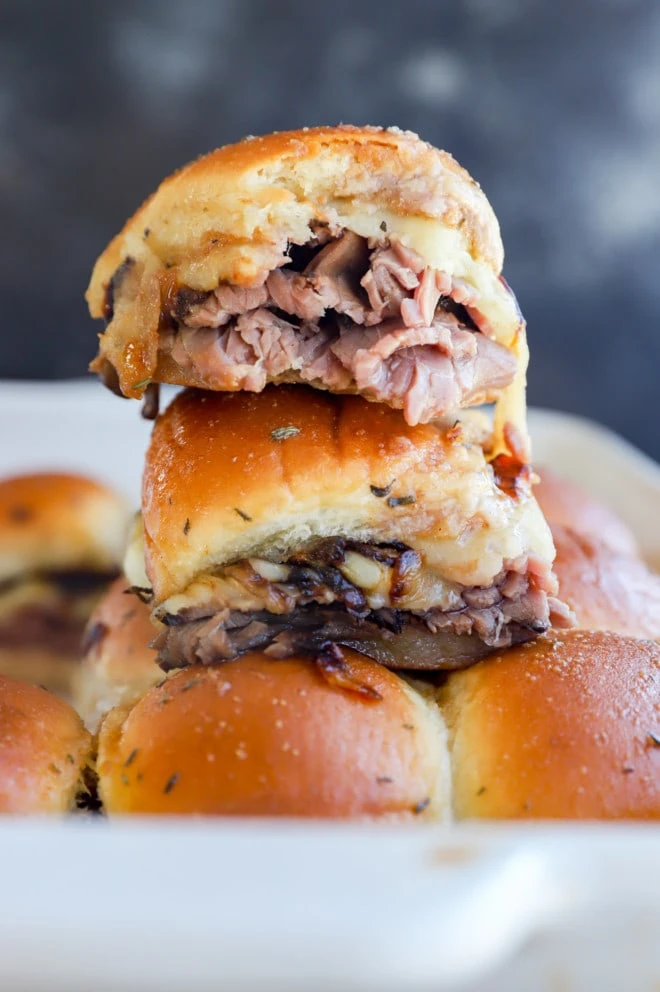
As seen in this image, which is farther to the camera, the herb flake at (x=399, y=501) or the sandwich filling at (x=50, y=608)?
the sandwich filling at (x=50, y=608)

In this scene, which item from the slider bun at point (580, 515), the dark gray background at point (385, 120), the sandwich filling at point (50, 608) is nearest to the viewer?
the slider bun at point (580, 515)

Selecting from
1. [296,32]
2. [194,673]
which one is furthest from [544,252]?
[194,673]

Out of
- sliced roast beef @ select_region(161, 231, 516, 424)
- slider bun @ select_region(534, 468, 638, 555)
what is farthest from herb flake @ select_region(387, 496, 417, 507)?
slider bun @ select_region(534, 468, 638, 555)

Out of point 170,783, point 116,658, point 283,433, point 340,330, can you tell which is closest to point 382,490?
point 283,433

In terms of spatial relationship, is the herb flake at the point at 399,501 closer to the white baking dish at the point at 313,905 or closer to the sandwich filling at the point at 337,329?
the sandwich filling at the point at 337,329

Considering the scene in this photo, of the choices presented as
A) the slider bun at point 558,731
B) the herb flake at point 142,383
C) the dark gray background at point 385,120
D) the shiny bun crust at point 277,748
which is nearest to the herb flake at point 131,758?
the shiny bun crust at point 277,748
